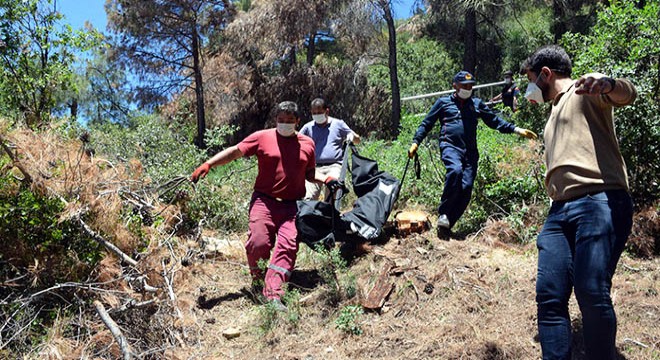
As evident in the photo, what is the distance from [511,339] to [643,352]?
75 centimetres

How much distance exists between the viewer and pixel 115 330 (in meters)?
3.91

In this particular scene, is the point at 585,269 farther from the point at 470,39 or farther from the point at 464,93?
the point at 470,39

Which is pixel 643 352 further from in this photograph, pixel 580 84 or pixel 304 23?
pixel 304 23

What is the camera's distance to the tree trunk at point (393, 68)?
14.4 metres

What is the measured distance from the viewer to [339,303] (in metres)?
4.67

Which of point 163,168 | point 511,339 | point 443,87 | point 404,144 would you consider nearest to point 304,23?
point 443,87

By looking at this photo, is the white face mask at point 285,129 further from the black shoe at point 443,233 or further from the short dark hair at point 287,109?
the black shoe at point 443,233

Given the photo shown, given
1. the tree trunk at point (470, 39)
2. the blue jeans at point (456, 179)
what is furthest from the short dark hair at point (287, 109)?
the tree trunk at point (470, 39)

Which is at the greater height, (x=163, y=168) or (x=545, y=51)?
(x=545, y=51)

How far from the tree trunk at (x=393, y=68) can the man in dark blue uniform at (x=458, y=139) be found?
8688 mm

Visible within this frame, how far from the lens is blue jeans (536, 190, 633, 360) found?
2586mm

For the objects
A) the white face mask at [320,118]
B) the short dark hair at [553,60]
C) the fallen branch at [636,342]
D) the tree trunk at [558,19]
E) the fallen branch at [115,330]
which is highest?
the tree trunk at [558,19]

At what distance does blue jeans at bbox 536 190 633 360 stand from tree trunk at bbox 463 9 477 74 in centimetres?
1337

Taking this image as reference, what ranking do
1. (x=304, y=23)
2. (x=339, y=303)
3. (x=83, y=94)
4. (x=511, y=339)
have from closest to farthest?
(x=511, y=339) → (x=339, y=303) → (x=304, y=23) → (x=83, y=94)
